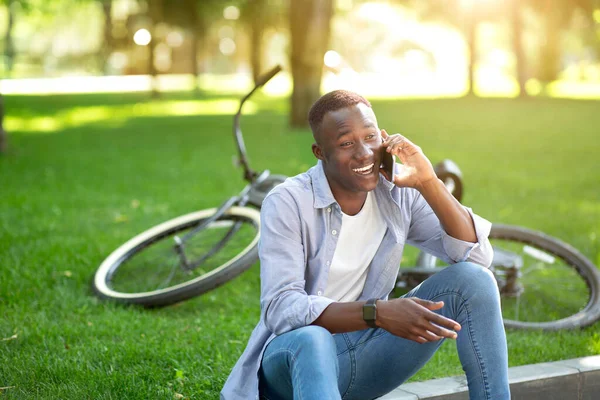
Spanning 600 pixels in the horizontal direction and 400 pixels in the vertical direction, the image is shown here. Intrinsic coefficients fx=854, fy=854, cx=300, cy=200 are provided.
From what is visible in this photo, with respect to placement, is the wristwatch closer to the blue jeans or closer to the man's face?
the blue jeans

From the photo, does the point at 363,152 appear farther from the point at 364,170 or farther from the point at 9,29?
the point at 9,29

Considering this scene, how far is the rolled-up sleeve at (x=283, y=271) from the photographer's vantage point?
315 centimetres

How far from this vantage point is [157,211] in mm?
8953

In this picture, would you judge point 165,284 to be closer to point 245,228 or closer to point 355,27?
point 245,228

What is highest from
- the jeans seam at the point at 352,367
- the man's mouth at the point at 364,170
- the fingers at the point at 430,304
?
the man's mouth at the point at 364,170

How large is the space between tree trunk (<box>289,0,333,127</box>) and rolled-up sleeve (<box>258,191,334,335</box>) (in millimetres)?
14902

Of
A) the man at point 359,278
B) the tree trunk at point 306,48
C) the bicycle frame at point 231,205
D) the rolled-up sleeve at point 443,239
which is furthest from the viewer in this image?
the tree trunk at point 306,48

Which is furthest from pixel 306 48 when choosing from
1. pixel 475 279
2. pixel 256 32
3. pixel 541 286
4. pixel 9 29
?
pixel 9 29

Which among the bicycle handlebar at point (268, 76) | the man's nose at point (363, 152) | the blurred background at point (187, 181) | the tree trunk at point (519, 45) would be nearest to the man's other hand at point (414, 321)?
the man's nose at point (363, 152)

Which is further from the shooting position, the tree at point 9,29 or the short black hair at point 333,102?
the tree at point 9,29

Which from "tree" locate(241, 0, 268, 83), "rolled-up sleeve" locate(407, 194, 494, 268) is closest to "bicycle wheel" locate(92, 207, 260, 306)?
"rolled-up sleeve" locate(407, 194, 494, 268)

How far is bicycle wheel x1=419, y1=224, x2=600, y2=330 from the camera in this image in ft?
17.9

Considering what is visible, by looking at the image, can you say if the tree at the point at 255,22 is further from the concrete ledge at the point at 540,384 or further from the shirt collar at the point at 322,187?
the shirt collar at the point at 322,187

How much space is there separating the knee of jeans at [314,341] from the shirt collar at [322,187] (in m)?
0.54
